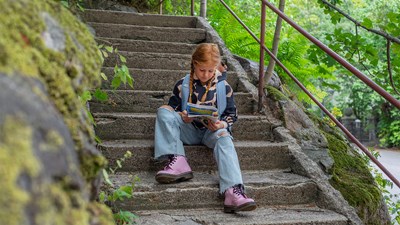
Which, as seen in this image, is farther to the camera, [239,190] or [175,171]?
[175,171]

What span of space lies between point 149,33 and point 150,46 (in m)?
0.38

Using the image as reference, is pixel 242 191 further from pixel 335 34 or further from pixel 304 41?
pixel 304 41

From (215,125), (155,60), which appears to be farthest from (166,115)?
(155,60)

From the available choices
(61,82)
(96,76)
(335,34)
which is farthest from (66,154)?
(335,34)

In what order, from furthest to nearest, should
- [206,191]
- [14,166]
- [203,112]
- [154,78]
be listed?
1. [154,78]
2. [203,112]
3. [206,191]
4. [14,166]

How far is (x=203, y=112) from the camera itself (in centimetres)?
300

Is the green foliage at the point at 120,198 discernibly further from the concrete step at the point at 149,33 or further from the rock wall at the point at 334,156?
the concrete step at the point at 149,33

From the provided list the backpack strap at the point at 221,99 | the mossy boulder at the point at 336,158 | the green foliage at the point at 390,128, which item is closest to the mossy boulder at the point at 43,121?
the backpack strap at the point at 221,99

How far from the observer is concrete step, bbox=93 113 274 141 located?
3408mm

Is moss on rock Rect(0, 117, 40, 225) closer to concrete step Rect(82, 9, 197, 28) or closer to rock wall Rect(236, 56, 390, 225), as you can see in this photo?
rock wall Rect(236, 56, 390, 225)

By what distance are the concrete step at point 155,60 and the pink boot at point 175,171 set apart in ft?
5.47

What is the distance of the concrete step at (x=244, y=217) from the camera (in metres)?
2.59

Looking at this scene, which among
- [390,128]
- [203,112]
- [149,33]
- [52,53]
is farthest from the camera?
[390,128]

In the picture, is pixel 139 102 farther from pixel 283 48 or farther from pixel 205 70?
pixel 283 48
